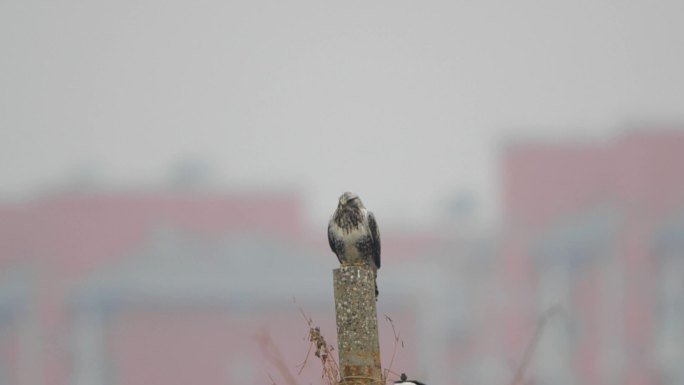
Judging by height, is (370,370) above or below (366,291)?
A: below

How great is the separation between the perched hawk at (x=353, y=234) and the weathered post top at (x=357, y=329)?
117 centimetres

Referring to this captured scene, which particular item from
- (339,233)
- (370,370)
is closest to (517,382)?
(370,370)

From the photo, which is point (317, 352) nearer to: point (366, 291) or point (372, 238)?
point (366, 291)

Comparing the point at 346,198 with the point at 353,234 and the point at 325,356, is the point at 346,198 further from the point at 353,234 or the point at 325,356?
the point at 325,356

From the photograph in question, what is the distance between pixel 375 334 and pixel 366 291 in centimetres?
24

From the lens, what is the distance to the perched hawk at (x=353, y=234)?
7.06 m

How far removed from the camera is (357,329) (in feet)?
19.0

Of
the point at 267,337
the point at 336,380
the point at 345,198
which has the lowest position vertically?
the point at 336,380

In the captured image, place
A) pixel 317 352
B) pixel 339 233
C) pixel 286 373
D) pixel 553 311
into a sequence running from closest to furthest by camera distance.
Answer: pixel 286 373
pixel 317 352
pixel 553 311
pixel 339 233

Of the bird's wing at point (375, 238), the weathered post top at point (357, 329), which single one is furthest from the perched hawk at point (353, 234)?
the weathered post top at point (357, 329)

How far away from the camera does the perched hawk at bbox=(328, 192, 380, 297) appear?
706cm

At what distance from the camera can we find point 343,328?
5.79m

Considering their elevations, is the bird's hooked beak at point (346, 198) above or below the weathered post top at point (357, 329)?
above

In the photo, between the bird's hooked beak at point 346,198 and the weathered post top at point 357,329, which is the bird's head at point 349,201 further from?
the weathered post top at point 357,329
